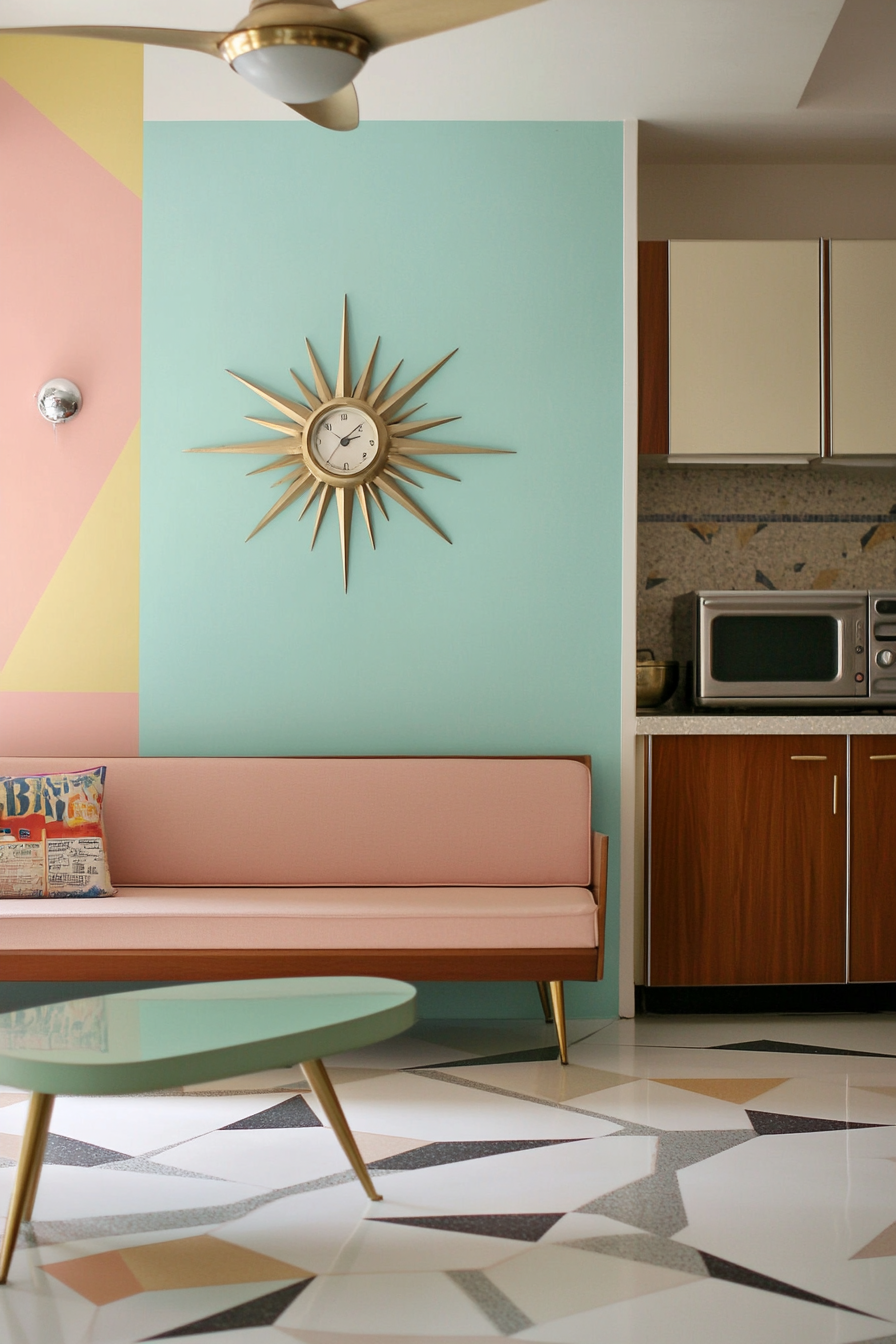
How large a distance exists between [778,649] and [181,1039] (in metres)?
2.25

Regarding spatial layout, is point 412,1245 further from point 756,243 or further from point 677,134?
point 677,134

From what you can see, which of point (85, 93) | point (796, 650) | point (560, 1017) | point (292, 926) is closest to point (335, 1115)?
point (292, 926)

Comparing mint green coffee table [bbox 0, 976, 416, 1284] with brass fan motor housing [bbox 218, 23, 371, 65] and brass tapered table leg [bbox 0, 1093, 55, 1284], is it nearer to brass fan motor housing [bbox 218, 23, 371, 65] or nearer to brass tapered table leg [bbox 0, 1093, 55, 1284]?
brass tapered table leg [bbox 0, 1093, 55, 1284]

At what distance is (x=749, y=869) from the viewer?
3.42 meters

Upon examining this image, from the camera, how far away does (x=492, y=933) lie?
2.93 m

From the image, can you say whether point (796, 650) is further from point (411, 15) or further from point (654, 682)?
point (411, 15)

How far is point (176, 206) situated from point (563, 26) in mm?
1274

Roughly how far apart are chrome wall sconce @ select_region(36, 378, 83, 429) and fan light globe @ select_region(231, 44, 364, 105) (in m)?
1.76

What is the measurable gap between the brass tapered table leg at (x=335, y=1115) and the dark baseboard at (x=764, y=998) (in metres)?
1.54

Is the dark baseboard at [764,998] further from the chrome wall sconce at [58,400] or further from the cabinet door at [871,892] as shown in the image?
the chrome wall sconce at [58,400]

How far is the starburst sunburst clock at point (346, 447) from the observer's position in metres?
3.54

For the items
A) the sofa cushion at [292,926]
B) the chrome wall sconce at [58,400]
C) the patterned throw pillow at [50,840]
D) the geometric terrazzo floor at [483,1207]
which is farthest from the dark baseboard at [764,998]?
the chrome wall sconce at [58,400]

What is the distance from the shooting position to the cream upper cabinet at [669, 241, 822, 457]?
3.59 metres

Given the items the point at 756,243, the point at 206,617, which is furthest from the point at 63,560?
the point at 756,243
